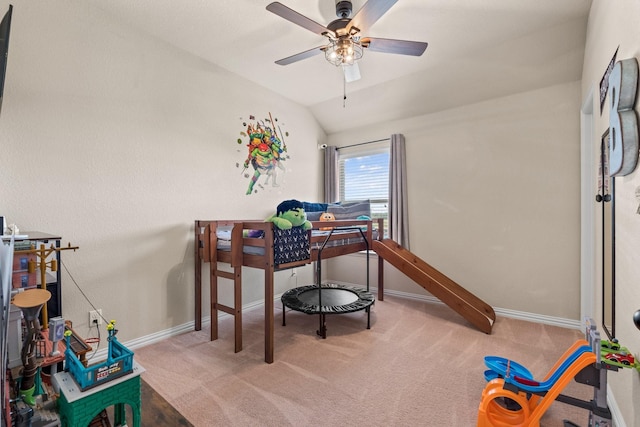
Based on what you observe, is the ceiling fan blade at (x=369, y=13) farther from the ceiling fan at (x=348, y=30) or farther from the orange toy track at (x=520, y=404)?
the orange toy track at (x=520, y=404)

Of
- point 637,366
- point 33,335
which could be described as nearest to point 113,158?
point 33,335

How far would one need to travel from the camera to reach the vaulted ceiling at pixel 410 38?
229 cm

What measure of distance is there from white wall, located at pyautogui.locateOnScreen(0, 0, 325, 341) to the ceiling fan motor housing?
1.56 metres

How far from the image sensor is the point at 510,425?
1471 millimetres

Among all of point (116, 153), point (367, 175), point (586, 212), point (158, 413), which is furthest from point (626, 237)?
point (116, 153)

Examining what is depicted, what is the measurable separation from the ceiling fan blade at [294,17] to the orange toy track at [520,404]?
2.38 metres

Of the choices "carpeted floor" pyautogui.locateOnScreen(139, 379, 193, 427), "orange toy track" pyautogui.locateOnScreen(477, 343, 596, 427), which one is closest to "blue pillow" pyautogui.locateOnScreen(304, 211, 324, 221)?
"carpeted floor" pyautogui.locateOnScreen(139, 379, 193, 427)

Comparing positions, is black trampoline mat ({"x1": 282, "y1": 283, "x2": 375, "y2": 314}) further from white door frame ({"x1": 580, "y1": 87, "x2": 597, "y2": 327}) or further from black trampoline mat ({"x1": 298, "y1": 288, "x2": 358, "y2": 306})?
white door frame ({"x1": 580, "y1": 87, "x2": 597, "y2": 327})

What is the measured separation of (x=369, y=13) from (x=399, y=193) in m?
2.39

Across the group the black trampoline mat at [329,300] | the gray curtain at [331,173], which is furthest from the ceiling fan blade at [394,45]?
the gray curtain at [331,173]

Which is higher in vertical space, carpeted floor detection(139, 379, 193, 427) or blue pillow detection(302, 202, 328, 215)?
blue pillow detection(302, 202, 328, 215)

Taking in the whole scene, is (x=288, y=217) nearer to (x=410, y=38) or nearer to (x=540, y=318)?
(x=410, y=38)

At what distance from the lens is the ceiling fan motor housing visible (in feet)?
6.84

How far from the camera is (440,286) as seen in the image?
2.97 metres
